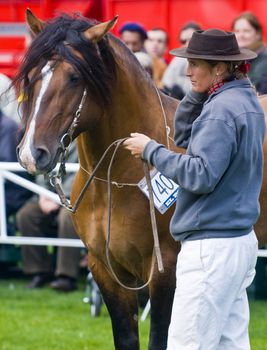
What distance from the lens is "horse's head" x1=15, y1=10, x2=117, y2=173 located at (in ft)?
16.3

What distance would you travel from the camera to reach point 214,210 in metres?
4.53

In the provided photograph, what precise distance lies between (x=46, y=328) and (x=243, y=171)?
3794 millimetres

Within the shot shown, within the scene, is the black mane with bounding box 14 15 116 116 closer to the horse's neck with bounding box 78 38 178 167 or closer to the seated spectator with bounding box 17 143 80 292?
the horse's neck with bounding box 78 38 178 167

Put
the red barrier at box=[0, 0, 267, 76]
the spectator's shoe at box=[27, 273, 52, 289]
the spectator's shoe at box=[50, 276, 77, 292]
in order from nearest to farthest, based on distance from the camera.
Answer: the spectator's shoe at box=[50, 276, 77, 292] → the spectator's shoe at box=[27, 273, 52, 289] → the red barrier at box=[0, 0, 267, 76]

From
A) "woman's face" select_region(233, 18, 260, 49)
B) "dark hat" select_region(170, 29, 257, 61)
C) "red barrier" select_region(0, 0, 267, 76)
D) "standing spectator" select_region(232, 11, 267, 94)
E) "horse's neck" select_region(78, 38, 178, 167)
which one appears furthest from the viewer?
"red barrier" select_region(0, 0, 267, 76)

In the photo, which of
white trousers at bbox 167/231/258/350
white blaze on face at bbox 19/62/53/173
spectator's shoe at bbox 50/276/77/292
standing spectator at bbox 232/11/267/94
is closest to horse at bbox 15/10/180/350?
white blaze on face at bbox 19/62/53/173

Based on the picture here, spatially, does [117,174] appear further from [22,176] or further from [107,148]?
[22,176]

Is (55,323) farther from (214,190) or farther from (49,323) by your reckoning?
(214,190)

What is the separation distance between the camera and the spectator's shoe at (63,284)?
30.7 ft

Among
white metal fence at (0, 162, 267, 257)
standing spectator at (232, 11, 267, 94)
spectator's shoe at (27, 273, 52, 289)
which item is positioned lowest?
spectator's shoe at (27, 273, 52, 289)

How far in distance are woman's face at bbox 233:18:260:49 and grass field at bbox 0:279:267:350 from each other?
238 centimetres

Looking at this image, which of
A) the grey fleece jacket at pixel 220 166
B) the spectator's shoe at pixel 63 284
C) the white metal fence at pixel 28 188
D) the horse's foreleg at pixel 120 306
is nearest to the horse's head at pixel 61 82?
the grey fleece jacket at pixel 220 166

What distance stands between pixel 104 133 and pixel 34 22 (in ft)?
2.35

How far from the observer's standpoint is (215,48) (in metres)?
4.64
